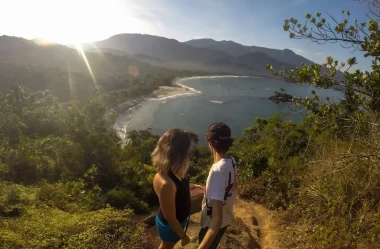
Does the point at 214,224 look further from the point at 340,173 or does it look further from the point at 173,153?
the point at 340,173

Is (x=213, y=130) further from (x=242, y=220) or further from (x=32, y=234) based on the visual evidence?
(x=242, y=220)

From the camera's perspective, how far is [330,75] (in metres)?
3.78

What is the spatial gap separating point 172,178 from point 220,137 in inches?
21.7

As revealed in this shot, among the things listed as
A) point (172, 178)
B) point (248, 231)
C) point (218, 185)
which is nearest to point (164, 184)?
point (172, 178)

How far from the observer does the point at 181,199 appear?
2.47 metres

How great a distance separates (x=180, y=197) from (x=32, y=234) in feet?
8.36

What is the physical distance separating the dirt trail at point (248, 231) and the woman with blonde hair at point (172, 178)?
1.76m

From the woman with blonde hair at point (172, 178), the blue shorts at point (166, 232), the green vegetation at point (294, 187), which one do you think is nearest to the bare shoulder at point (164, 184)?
the woman with blonde hair at point (172, 178)

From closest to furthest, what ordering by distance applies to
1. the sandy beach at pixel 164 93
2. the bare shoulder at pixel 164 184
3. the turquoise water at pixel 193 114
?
the bare shoulder at pixel 164 184 → the turquoise water at pixel 193 114 → the sandy beach at pixel 164 93

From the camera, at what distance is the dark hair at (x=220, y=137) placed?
7.53ft

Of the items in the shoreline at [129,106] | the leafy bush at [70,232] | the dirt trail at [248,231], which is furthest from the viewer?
the shoreline at [129,106]

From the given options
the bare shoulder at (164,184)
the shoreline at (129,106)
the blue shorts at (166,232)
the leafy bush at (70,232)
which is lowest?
the shoreline at (129,106)

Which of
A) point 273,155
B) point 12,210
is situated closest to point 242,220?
point 273,155

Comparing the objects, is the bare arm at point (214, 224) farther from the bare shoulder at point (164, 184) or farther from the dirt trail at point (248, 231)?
the dirt trail at point (248, 231)
